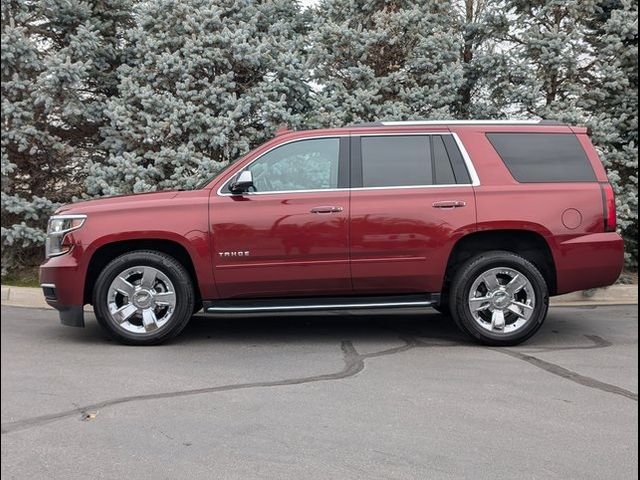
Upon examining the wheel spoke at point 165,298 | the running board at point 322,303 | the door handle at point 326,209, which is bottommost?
the running board at point 322,303

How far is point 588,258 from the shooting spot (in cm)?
578

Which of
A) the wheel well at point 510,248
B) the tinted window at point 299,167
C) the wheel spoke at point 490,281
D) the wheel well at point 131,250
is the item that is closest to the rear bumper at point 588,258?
the wheel well at point 510,248

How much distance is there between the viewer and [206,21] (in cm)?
884

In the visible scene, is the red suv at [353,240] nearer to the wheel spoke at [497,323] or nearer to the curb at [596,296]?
the wheel spoke at [497,323]

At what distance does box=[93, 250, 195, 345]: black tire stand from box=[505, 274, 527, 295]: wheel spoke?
9.17ft

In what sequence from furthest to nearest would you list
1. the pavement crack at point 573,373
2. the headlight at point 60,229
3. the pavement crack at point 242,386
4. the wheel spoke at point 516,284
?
the wheel spoke at point 516,284 → the headlight at point 60,229 → the pavement crack at point 573,373 → the pavement crack at point 242,386

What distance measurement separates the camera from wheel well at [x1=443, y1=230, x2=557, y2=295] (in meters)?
5.91

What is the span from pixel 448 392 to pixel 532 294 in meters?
1.77

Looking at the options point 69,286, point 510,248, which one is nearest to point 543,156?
point 510,248

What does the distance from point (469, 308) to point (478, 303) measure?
3.7 inches

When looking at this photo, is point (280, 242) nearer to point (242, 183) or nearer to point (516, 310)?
point (242, 183)

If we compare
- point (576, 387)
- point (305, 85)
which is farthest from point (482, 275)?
point (305, 85)

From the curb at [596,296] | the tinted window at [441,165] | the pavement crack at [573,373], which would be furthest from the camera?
the curb at [596,296]

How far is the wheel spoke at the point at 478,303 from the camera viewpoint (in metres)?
5.77
